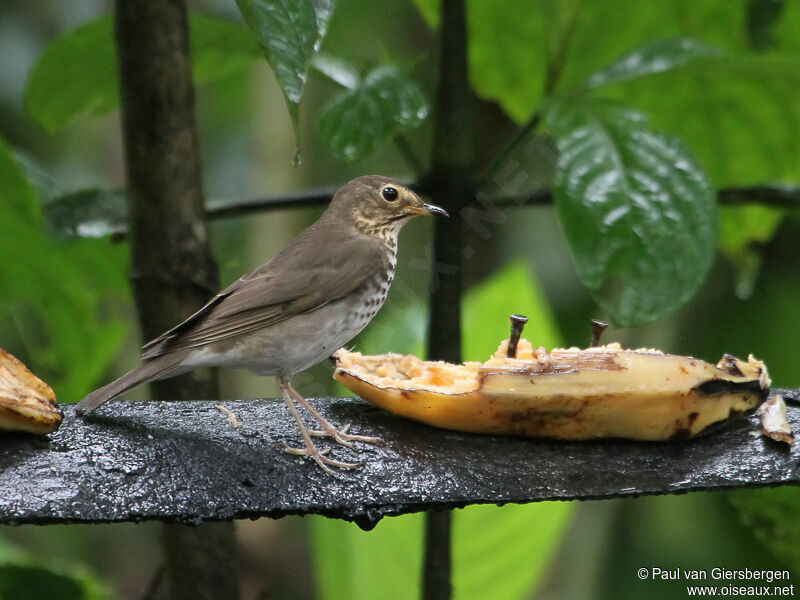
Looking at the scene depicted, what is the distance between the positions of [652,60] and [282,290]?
120 cm

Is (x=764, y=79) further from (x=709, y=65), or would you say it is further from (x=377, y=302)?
(x=377, y=302)

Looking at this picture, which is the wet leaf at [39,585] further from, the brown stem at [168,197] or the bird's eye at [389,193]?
the bird's eye at [389,193]

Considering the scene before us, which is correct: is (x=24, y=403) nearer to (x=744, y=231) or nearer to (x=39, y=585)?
(x=39, y=585)

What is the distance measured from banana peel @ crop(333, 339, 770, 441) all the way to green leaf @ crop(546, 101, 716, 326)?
0.79 feet

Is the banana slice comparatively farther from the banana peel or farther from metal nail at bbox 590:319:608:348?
metal nail at bbox 590:319:608:348

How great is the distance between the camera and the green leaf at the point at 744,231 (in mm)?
3725

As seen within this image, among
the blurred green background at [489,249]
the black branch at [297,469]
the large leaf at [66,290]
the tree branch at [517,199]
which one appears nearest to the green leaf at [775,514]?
the blurred green background at [489,249]

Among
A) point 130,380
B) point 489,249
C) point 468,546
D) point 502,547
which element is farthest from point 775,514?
point 489,249

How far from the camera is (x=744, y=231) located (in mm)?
3750

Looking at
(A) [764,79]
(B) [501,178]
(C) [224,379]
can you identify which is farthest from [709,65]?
(C) [224,379]

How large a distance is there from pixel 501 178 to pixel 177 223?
2.35 metres

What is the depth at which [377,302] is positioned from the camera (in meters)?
2.70

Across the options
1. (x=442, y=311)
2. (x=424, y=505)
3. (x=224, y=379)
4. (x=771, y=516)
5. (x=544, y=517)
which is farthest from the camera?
(x=224, y=379)

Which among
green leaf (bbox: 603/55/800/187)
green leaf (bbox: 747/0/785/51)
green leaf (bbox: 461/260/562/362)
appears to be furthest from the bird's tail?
green leaf (bbox: 747/0/785/51)
